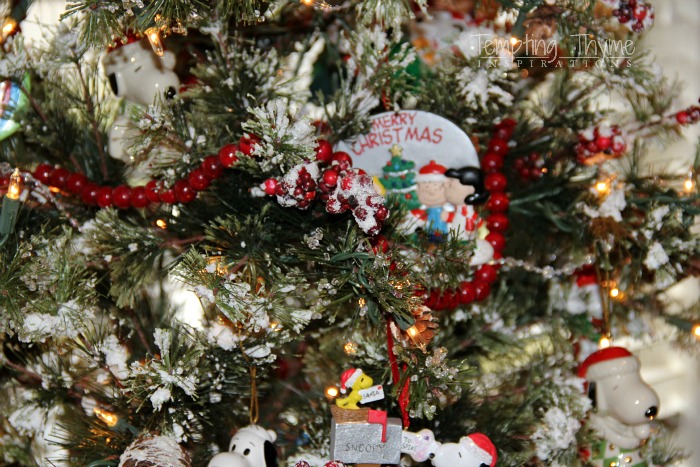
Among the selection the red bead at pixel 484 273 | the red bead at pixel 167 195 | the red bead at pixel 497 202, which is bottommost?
the red bead at pixel 484 273

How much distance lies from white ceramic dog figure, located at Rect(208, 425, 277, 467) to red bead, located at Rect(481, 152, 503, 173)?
378mm

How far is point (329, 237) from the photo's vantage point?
2.16ft

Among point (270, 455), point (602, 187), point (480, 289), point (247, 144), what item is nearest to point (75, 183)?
point (247, 144)

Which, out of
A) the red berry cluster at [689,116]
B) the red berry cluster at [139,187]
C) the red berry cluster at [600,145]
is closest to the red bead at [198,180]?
the red berry cluster at [139,187]

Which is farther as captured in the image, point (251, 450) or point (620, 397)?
point (620, 397)

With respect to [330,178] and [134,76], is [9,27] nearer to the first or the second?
[134,76]

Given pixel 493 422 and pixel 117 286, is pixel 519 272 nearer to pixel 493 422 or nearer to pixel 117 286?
pixel 493 422

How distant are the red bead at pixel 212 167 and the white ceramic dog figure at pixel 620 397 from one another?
1.52 ft

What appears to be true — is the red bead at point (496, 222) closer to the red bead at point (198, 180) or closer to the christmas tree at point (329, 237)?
the christmas tree at point (329, 237)

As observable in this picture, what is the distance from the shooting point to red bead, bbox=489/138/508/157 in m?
0.84

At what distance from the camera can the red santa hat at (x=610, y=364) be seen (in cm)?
81

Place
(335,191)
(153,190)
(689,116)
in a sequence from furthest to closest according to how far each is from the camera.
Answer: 1. (689,116)
2. (153,190)
3. (335,191)

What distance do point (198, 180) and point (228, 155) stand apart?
0.06 metres

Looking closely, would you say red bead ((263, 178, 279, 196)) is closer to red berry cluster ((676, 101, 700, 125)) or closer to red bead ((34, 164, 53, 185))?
red bead ((34, 164, 53, 185))
